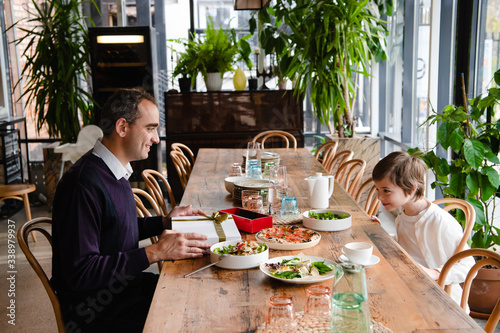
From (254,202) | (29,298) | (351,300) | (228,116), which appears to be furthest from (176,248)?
(228,116)

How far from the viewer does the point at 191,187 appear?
10.0 feet

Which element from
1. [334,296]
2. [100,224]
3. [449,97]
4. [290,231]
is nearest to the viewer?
[334,296]

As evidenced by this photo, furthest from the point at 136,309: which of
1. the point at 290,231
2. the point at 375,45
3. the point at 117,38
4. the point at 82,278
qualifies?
the point at 117,38

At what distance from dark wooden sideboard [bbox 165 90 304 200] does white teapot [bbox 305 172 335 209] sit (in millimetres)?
3385

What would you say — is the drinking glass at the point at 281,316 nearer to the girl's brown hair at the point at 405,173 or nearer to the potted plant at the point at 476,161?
the girl's brown hair at the point at 405,173

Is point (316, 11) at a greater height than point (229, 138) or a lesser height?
greater

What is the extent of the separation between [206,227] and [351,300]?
971mm

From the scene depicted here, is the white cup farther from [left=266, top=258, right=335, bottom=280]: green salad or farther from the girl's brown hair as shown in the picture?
the girl's brown hair

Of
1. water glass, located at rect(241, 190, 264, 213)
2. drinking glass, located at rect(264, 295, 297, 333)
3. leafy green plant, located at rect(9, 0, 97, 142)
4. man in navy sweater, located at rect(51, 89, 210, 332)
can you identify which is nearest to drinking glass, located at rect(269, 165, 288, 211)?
water glass, located at rect(241, 190, 264, 213)

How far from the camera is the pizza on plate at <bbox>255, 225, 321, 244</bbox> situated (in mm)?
1899

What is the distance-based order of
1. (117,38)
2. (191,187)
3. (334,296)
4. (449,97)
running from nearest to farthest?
(334,296) < (191,187) < (449,97) < (117,38)

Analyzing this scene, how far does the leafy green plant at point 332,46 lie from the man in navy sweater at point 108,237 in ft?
9.68

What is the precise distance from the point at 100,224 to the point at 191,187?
1232 mm

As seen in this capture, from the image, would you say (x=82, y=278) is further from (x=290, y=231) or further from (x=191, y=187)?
(x=191, y=187)
